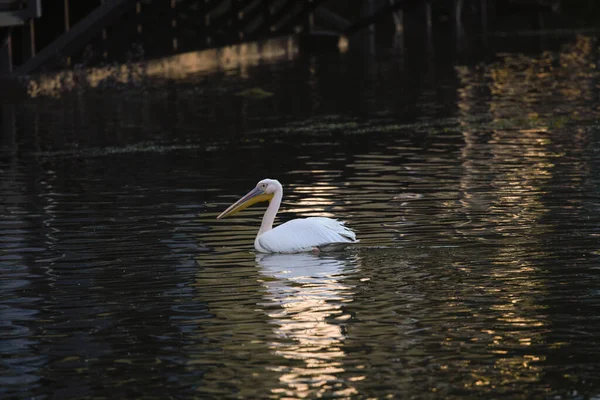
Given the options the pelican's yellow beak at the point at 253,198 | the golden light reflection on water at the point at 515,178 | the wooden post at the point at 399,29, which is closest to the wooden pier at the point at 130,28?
the wooden post at the point at 399,29

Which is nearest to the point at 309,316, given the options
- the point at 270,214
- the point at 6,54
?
the point at 270,214

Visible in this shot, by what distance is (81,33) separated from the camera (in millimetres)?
36969

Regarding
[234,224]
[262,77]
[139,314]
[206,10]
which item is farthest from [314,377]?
[206,10]

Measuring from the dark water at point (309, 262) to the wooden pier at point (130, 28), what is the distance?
7106 millimetres

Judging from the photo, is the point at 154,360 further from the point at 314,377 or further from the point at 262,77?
the point at 262,77

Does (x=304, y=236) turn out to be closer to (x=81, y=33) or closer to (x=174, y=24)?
(x=81, y=33)

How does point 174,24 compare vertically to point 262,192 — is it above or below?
above

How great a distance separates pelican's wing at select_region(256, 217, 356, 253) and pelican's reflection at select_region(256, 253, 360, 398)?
97 millimetres

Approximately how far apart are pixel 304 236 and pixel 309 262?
280mm

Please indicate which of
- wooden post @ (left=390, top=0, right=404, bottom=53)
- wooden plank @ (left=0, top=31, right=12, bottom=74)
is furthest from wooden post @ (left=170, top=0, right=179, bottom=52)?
wooden post @ (left=390, top=0, right=404, bottom=53)

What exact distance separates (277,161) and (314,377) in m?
12.6

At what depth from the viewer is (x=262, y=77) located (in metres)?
41.8

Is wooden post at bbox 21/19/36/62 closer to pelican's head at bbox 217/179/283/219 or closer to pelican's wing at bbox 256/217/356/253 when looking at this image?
pelican's head at bbox 217/179/283/219

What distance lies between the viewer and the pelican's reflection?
945 cm
